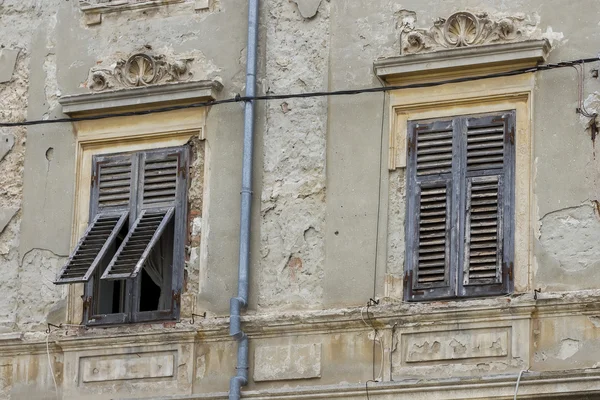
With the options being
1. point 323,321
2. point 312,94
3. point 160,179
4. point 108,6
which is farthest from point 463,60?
point 108,6

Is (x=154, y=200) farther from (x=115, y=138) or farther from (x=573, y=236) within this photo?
(x=573, y=236)

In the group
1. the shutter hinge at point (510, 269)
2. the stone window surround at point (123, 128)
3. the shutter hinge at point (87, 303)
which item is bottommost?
the shutter hinge at point (87, 303)

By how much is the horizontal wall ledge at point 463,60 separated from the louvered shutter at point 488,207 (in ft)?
1.39

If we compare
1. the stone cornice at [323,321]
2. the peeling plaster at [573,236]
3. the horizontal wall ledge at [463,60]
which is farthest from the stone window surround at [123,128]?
the peeling plaster at [573,236]

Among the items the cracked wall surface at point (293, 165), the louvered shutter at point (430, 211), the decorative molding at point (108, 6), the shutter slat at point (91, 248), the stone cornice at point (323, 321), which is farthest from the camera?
the decorative molding at point (108, 6)

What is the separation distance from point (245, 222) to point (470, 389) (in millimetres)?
2487

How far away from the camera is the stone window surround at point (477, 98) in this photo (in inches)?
549

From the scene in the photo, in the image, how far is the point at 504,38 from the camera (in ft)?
47.0

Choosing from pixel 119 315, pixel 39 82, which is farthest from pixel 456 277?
pixel 39 82

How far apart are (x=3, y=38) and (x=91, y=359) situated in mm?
3204

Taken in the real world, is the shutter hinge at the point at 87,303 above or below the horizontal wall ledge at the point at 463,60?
below

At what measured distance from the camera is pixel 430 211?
14312 millimetres

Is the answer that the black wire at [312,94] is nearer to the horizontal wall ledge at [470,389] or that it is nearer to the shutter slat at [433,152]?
the shutter slat at [433,152]

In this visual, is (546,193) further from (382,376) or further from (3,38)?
(3,38)
